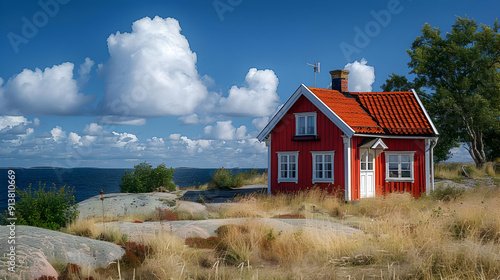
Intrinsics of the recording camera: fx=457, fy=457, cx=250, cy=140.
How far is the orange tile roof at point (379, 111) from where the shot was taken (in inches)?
864

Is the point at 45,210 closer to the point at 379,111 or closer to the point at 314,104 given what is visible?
the point at 314,104

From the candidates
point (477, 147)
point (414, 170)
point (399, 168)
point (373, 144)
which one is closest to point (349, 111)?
point (373, 144)

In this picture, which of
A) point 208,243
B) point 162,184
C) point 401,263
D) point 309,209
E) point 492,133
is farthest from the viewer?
point 492,133

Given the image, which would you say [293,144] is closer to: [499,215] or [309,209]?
[309,209]

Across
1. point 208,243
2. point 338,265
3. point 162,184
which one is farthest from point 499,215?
point 162,184

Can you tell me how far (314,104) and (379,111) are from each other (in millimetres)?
3875

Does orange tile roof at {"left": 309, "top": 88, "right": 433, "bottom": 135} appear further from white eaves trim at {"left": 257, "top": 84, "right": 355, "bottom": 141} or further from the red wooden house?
white eaves trim at {"left": 257, "top": 84, "right": 355, "bottom": 141}

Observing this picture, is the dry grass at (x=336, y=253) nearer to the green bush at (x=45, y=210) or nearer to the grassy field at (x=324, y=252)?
the grassy field at (x=324, y=252)

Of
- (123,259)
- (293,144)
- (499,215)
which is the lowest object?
(123,259)

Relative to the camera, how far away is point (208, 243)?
10.9m

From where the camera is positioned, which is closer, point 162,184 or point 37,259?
point 37,259

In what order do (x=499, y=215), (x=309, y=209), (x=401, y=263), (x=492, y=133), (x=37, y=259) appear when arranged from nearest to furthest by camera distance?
(x=37, y=259) < (x=401, y=263) < (x=499, y=215) < (x=309, y=209) < (x=492, y=133)

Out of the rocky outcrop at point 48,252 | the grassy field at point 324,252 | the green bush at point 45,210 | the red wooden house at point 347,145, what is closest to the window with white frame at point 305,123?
the red wooden house at point 347,145

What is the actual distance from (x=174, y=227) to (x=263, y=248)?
3228mm
